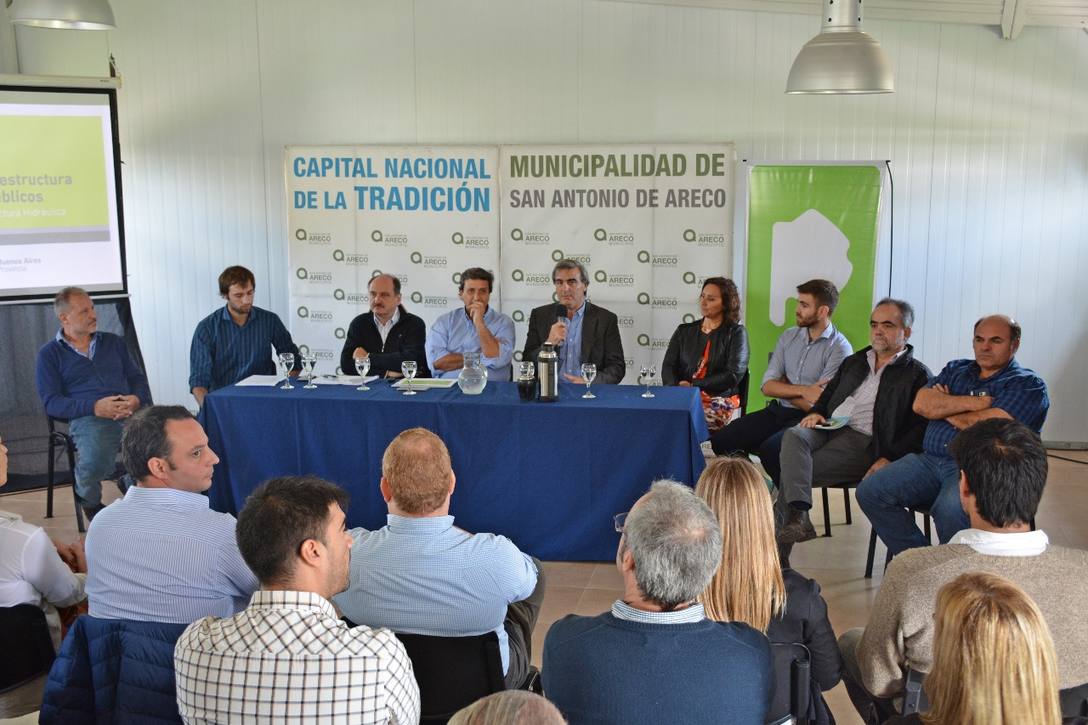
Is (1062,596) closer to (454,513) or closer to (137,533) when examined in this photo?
(137,533)

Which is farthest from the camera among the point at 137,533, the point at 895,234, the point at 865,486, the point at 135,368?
the point at 895,234

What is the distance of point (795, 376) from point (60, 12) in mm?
3568

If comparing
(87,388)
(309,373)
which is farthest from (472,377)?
(87,388)

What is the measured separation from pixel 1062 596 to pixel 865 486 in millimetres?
1904

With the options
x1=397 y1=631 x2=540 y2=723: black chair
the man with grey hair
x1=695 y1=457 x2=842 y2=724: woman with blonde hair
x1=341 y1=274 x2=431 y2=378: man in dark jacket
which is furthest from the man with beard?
the man with grey hair

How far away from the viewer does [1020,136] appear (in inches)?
246

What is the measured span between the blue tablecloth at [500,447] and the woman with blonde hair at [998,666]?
255cm

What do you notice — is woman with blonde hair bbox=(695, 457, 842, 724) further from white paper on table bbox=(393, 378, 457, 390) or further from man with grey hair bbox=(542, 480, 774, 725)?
white paper on table bbox=(393, 378, 457, 390)

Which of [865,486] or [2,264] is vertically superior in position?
[2,264]

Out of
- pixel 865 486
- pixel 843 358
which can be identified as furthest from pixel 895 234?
pixel 865 486

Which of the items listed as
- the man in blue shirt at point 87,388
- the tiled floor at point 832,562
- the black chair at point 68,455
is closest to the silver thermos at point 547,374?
the tiled floor at point 832,562

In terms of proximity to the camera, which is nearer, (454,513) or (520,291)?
(454,513)

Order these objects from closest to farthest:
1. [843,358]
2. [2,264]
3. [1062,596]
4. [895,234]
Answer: [1062,596], [843,358], [2,264], [895,234]

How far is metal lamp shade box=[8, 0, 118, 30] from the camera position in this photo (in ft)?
14.1
